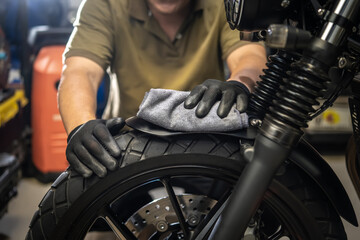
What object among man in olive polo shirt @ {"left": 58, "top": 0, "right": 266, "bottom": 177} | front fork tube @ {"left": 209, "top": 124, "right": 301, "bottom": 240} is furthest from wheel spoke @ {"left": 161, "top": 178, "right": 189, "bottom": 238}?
man in olive polo shirt @ {"left": 58, "top": 0, "right": 266, "bottom": 177}

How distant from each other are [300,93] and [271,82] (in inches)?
4.3

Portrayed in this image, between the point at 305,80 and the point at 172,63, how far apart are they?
61 cm

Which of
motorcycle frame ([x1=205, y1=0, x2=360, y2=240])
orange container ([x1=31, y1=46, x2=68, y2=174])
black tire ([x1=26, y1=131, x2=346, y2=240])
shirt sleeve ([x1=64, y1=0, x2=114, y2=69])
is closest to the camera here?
motorcycle frame ([x1=205, y1=0, x2=360, y2=240])

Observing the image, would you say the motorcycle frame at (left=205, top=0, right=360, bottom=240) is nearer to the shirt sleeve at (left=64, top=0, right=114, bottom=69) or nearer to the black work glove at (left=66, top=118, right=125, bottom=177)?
the black work glove at (left=66, top=118, right=125, bottom=177)

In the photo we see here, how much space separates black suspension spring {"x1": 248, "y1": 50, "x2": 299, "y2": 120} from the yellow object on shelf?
3.91 ft

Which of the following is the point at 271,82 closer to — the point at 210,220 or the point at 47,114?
the point at 210,220

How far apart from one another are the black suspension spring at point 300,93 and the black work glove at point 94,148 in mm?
227

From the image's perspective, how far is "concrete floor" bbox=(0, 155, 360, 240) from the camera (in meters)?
1.34

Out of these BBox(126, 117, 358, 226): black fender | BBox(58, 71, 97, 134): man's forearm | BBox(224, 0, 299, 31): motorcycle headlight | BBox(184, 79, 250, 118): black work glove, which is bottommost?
BBox(58, 71, 97, 134): man's forearm

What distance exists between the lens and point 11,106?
1620mm

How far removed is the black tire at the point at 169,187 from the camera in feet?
1.84

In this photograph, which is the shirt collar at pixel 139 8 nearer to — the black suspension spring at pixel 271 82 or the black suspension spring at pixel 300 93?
the black suspension spring at pixel 271 82

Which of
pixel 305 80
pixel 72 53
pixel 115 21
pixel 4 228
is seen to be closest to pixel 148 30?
pixel 115 21

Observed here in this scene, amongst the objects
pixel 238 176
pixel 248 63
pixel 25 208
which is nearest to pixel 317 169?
pixel 238 176
